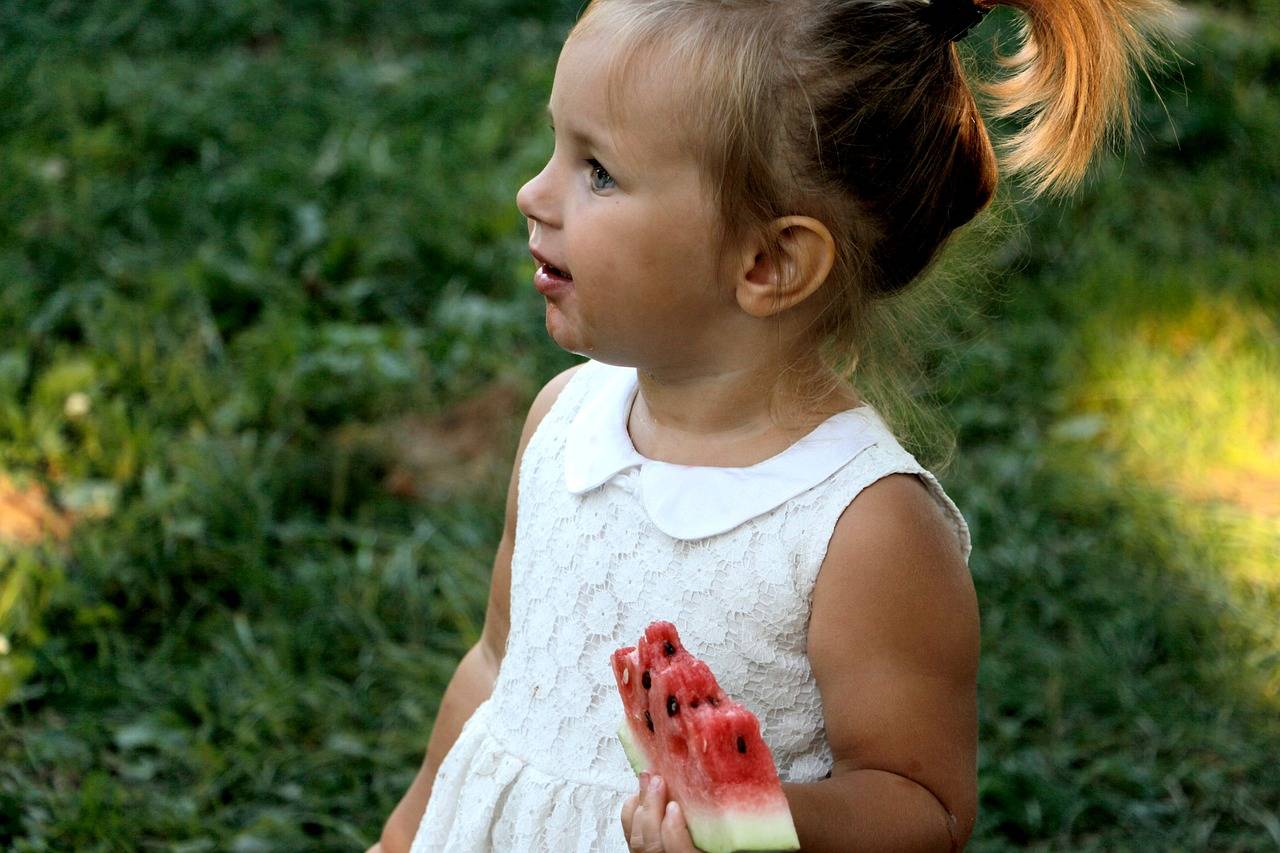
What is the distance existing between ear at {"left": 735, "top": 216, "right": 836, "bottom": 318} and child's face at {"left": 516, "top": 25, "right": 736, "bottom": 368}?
3 centimetres

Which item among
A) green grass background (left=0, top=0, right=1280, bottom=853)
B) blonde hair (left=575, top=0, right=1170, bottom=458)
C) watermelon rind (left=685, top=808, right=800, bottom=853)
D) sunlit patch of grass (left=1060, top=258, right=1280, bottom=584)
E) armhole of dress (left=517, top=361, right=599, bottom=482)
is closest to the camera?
watermelon rind (left=685, top=808, right=800, bottom=853)

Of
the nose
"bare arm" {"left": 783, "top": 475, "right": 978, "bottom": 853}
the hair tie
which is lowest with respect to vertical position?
"bare arm" {"left": 783, "top": 475, "right": 978, "bottom": 853}

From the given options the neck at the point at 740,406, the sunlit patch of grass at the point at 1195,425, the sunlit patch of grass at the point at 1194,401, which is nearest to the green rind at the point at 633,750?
the neck at the point at 740,406

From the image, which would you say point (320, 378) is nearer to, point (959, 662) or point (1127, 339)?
point (1127, 339)

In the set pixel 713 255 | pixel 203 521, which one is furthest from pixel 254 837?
pixel 713 255

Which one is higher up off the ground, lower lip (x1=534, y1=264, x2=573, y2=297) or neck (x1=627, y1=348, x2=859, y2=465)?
lower lip (x1=534, y1=264, x2=573, y2=297)

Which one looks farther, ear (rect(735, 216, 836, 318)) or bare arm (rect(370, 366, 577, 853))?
bare arm (rect(370, 366, 577, 853))

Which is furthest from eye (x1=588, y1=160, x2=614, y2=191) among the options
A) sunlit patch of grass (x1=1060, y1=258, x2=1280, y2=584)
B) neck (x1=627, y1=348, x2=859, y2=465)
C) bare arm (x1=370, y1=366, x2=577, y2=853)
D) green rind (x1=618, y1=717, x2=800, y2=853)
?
sunlit patch of grass (x1=1060, y1=258, x2=1280, y2=584)

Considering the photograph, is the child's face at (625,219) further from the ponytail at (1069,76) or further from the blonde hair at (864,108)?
the ponytail at (1069,76)

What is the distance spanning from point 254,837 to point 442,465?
128 centimetres

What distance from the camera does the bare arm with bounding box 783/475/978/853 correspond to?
1707 mm

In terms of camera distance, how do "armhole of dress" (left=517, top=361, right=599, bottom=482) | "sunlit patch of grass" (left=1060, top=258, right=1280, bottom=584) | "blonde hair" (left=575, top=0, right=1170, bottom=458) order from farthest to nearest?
"sunlit patch of grass" (left=1060, top=258, right=1280, bottom=584)
"armhole of dress" (left=517, top=361, right=599, bottom=482)
"blonde hair" (left=575, top=0, right=1170, bottom=458)

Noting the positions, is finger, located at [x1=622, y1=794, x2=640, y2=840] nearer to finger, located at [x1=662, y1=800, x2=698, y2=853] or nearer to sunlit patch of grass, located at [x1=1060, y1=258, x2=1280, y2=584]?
finger, located at [x1=662, y1=800, x2=698, y2=853]

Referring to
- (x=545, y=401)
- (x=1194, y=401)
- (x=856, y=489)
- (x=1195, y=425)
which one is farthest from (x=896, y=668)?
(x=1194, y=401)
